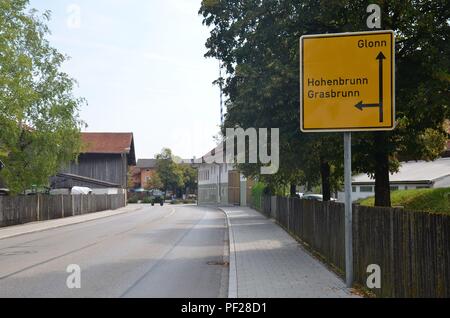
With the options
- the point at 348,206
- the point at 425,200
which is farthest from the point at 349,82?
the point at 425,200

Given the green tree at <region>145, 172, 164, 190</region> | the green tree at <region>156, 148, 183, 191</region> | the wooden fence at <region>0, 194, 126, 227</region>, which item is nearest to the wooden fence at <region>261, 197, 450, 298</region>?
the wooden fence at <region>0, 194, 126, 227</region>

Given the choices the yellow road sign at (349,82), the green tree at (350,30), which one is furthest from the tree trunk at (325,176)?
the yellow road sign at (349,82)

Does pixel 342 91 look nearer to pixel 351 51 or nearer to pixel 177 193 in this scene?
pixel 351 51

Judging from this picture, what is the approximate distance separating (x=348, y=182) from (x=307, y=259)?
177 inches

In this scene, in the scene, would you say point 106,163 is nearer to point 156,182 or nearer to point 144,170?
point 156,182

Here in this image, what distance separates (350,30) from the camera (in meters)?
12.5

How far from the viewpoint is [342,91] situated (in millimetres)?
9062

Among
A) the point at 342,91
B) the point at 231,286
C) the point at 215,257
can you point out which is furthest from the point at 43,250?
the point at 342,91

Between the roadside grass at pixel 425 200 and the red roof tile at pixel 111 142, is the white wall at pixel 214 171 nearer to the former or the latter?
the red roof tile at pixel 111 142

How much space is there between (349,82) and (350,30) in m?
3.88

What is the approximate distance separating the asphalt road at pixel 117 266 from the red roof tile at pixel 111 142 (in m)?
48.7

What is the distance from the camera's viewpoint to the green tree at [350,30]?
39.4 feet

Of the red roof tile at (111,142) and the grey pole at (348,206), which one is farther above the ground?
the red roof tile at (111,142)

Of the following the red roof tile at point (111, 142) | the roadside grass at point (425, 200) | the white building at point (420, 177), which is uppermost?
the red roof tile at point (111, 142)
